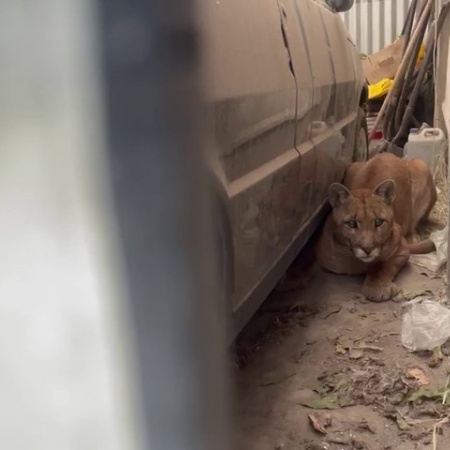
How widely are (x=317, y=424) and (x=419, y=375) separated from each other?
453 mm

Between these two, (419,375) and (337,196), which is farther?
(337,196)

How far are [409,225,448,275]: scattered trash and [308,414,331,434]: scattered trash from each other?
136 centimetres

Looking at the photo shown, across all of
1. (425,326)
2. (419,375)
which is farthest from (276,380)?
(425,326)

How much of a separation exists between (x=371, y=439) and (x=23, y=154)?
153 cm

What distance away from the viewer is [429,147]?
4.41 m

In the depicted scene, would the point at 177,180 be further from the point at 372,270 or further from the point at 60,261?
the point at 372,270

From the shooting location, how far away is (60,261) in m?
0.50

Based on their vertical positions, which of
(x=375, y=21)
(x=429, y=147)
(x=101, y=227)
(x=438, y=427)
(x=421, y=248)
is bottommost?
(x=421, y=248)

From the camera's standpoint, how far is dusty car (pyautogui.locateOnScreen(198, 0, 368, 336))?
4.07 feet

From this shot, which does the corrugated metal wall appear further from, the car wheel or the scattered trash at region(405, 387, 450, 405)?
the scattered trash at region(405, 387, 450, 405)

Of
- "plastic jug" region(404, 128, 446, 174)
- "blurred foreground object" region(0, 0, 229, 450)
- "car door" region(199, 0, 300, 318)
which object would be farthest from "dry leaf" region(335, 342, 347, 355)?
"plastic jug" region(404, 128, 446, 174)

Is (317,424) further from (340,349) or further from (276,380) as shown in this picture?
(340,349)

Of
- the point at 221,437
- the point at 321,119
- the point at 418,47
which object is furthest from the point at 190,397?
the point at 418,47

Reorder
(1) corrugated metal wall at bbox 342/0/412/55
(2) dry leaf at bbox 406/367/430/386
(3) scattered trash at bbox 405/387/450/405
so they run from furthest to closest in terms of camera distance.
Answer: (1) corrugated metal wall at bbox 342/0/412/55, (2) dry leaf at bbox 406/367/430/386, (3) scattered trash at bbox 405/387/450/405
